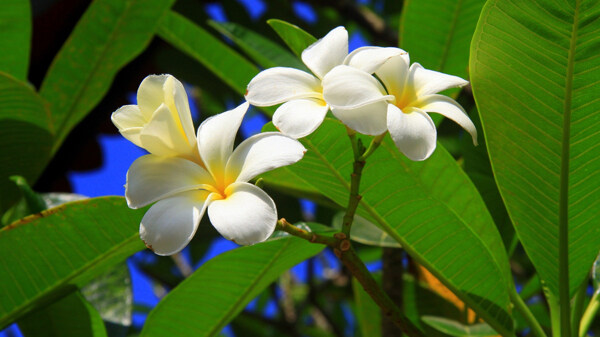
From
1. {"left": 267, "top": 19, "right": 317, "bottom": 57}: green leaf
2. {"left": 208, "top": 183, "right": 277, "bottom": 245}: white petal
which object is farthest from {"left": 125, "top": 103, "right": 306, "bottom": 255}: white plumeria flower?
{"left": 267, "top": 19, "right": 317, "bottom": 57}: green leaf

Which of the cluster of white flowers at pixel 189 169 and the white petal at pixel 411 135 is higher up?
the white petal at pixel 411 135

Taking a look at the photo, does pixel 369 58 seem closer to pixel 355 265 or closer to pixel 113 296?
pixel 355 265

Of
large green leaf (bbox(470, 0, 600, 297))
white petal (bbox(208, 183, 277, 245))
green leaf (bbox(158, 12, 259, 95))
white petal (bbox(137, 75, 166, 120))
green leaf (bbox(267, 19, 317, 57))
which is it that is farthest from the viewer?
green leaf (bbox(158, 12, 259, 95))

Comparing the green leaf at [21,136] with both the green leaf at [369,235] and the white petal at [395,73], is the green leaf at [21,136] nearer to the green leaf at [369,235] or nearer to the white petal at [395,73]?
the green leaf at [369,235]

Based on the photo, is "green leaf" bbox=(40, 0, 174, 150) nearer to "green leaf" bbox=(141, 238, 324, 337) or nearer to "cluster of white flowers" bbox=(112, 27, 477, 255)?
"green leaf" bbox=(141, 238, 324, 337)

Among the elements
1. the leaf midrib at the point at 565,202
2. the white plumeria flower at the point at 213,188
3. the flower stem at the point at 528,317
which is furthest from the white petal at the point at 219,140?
the flower stem at the point at 528,317

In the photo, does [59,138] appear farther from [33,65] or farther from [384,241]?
[384,241]

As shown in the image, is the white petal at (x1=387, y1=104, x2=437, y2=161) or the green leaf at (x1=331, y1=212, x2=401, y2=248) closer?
the white petal at (x1=387, y1=104, x2=437, y2=161)
